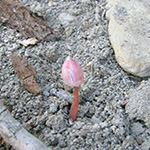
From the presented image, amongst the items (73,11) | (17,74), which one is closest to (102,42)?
(73,11)

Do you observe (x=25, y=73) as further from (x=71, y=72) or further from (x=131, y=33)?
(x=131, y=33)

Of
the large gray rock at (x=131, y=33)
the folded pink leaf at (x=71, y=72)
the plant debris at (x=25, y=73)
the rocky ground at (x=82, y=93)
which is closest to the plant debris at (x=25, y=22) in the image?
the rocky ground at (x=82, y=93)

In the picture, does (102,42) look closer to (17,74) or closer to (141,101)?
(141,101)

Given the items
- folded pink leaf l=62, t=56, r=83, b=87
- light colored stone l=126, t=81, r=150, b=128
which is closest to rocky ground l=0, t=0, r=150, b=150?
light colored stone l=126, t=81, r=150, b=128

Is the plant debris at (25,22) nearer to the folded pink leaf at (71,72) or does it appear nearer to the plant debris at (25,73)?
the plant debris at (25,73)

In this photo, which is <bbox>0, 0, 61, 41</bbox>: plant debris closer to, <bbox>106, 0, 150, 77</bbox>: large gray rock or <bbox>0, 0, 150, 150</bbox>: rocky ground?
<bbox>0, 0, 150, 150</bbox>: rocky ground

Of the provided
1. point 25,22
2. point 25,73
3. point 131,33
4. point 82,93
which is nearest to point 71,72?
point 82,93

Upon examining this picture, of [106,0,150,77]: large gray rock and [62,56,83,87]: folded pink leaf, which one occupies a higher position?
[62,56,83,87]: folded pink leaf
